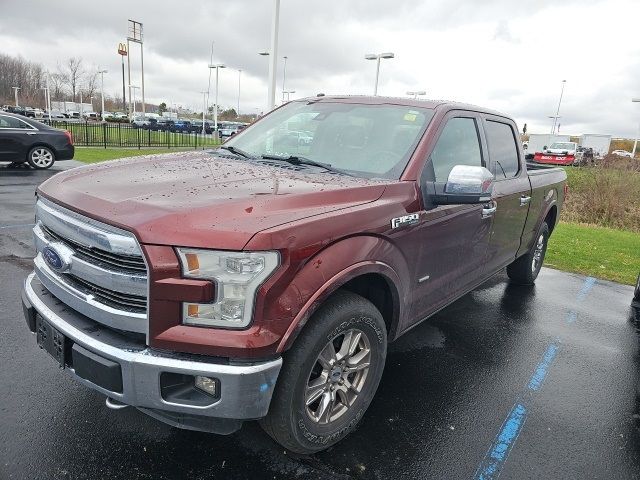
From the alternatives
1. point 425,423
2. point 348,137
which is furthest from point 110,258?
point 425,423

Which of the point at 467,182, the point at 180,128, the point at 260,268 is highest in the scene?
the point at 467,182

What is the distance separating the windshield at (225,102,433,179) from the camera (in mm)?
3148

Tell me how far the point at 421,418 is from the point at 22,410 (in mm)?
2426

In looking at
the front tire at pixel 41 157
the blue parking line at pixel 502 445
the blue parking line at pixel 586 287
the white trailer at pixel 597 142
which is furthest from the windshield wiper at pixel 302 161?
the white trailer at pixel 597 142

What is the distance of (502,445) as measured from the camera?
9.37 ft

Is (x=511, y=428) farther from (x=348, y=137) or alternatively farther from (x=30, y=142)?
(x=30, y=142)

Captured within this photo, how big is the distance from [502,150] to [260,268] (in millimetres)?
3302

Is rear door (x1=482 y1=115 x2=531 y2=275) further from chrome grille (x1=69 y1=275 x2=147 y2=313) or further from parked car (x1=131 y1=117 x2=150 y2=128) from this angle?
parked car (x1=131 y1=117 x2=150 y2=128)

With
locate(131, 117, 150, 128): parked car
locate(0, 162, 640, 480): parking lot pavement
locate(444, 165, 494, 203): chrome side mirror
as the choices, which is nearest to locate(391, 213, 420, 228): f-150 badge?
locate(444, 165, 494, 203): chrome side mirror

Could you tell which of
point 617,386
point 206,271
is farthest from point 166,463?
point 617,386

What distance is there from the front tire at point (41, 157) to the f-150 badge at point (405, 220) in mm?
13684

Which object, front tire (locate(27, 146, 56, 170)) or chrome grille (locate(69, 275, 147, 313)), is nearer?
chrome grille (locate(69, 275, 147, 313))

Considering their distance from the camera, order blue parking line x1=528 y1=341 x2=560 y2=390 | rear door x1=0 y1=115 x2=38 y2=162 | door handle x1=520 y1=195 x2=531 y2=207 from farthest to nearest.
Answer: rear door x1=0 y1=115 x2=38 y2=162
door handle x1=520 y1=195 x2=531 y2=207
blue parking line x1=528 y1=341 x2=560 y2=390

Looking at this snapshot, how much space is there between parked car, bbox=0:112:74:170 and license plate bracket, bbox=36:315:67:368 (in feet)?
41.5
